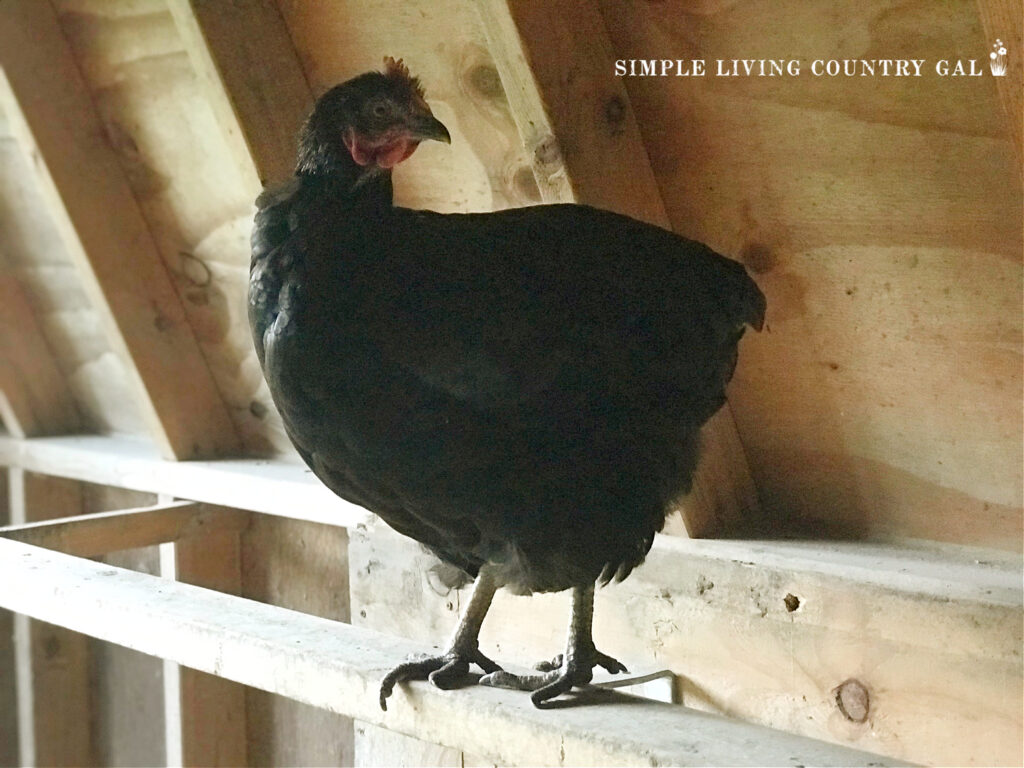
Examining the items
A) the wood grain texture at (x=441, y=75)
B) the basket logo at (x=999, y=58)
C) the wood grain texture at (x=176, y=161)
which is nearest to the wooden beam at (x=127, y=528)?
the wood grain texture at (x=176, y=161)

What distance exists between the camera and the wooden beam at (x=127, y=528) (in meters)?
1.85

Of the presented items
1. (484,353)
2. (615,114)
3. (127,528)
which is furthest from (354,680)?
(127,528)

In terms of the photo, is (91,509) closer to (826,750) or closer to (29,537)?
(29,537)

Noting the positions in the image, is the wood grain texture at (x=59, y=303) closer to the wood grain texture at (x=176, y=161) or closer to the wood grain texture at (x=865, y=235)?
the wood grain texture at (x=176, y=161)

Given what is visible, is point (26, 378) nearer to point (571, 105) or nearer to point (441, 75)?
point (441, 75)

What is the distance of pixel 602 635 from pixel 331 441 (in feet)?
2.30

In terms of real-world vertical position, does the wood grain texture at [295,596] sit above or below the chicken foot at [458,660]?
below

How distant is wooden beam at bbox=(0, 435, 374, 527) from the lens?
77.9 inches

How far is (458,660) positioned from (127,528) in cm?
97

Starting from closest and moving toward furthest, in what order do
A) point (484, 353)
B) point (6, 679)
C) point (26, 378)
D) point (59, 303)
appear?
point (484, 353), point (59, 303), point (26, 378), point (6, 679)

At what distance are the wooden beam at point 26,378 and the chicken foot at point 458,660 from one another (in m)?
1.55

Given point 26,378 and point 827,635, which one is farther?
point 26,378

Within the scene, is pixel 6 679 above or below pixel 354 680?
below

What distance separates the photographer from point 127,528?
2021mm
